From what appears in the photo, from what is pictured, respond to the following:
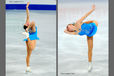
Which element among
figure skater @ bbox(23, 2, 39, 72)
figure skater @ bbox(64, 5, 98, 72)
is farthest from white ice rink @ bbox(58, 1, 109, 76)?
figure skater @ bbox(23, 2, 39, 72)

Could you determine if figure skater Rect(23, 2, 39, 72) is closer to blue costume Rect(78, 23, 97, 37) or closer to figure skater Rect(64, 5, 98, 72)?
figure skater Rect(64, 5, 98, 72)

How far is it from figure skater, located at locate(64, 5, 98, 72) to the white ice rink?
0.04 m

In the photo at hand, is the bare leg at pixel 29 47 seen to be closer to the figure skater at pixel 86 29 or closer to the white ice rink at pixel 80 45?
the white ice rink at pixel 80 45

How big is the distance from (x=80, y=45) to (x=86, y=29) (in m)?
0.24

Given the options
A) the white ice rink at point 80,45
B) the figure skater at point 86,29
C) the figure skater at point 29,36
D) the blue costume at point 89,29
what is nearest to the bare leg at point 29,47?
the figure skater at point 29,36

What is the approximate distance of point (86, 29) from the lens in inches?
154

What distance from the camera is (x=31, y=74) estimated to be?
13.0 ft

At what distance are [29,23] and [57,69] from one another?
76cm

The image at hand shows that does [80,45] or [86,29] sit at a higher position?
[86,29]

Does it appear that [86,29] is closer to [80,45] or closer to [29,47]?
[80,45]

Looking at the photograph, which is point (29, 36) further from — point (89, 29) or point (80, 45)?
point (89, 29)

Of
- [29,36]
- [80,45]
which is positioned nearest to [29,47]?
[29,36]

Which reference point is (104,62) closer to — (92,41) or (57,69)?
(92,41)

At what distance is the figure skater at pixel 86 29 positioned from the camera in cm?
389
